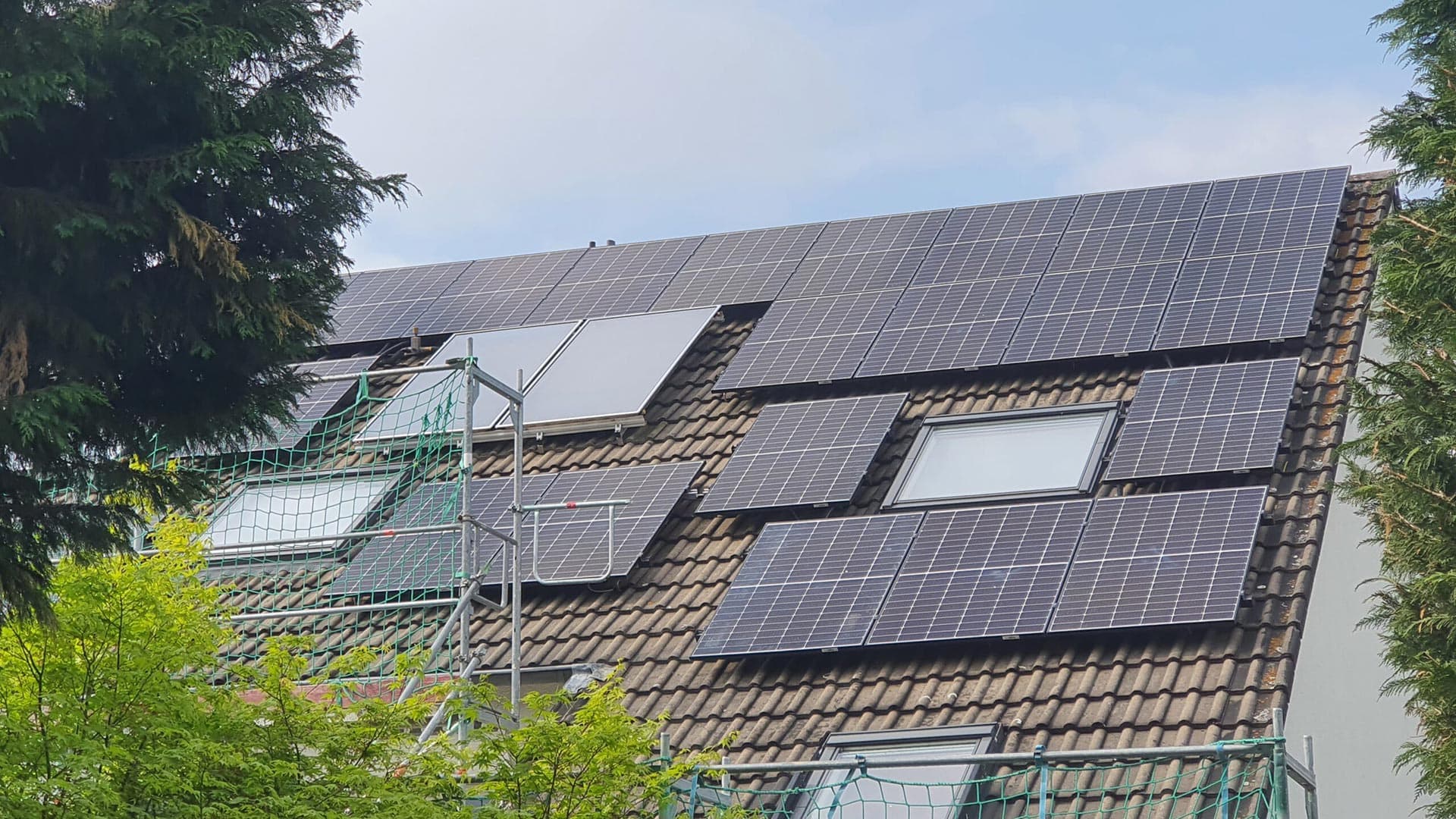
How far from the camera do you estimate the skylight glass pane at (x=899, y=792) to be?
1181 cm

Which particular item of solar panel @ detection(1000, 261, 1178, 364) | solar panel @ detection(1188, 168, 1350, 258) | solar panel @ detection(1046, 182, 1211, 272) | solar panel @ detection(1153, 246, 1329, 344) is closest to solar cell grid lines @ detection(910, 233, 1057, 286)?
solar panel @ detection(1046, 182, 1211, 272)

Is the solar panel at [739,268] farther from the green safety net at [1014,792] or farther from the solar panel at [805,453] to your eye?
the green safety net at [1014,792]

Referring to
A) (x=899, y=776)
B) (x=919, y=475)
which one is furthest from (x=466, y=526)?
(x=919, y=475)

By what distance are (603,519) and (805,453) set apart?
1741 millimetres

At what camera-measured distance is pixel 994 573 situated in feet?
43.9

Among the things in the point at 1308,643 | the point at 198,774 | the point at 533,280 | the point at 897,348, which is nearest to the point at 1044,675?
the point at 1308,643

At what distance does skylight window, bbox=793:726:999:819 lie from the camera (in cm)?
1183

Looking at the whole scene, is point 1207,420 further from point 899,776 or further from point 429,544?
point 429,544

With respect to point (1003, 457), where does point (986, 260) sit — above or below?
above

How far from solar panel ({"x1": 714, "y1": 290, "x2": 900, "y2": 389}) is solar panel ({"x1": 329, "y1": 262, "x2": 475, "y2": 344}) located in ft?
13.8

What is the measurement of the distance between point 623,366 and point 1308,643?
7.02 m

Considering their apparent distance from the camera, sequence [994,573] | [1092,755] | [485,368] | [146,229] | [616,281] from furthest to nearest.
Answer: [616,281] < [485,368] < [994,573] < [1092,755] < [146,229]

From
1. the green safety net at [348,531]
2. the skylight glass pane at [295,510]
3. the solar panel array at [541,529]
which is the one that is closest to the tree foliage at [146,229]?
the green safety net at [348,531]

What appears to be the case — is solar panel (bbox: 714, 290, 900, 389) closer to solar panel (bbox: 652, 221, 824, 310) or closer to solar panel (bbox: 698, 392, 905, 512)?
solar panel (bbox: 698, 392, 905, 512)
